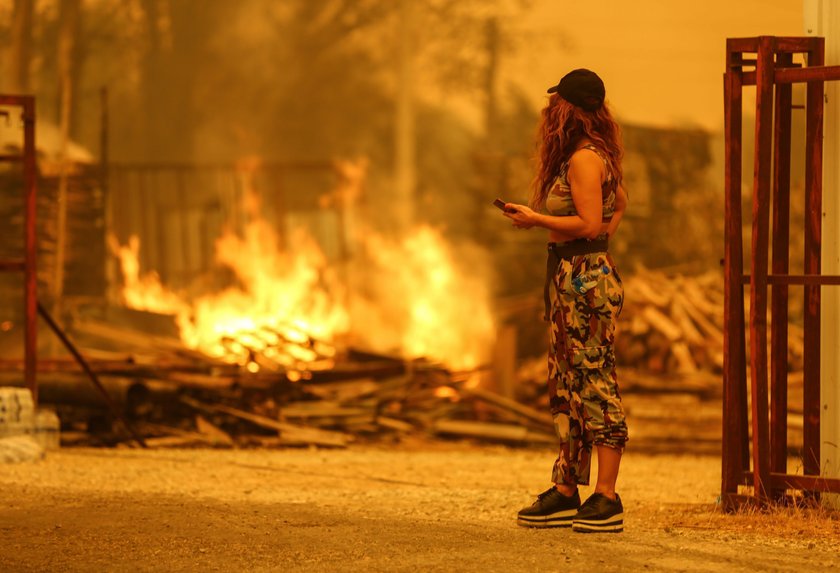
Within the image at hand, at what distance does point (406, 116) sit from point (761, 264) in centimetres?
1065

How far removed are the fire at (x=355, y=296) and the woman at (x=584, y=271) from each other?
1045cm

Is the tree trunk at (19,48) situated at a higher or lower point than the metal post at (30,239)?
higher

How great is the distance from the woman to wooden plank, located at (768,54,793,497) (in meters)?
1.52

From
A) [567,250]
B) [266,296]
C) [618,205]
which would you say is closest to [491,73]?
[266,296]

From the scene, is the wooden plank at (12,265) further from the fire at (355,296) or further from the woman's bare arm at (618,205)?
the woman's bare arm at (618,205)

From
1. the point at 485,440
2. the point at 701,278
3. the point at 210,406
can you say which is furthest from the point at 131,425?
the point at 701,278

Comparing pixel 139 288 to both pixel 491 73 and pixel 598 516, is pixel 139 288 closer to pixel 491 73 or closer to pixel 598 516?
pixel 491 73

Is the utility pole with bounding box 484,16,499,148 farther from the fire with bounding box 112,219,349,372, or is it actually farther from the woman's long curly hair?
the woman's long curly hair

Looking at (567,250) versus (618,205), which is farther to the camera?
(618,205)

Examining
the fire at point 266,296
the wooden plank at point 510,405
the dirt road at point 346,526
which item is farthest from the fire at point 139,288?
the dirt road at point 346,526

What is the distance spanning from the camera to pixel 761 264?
24.7 ft

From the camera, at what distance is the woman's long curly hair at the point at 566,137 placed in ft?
21.5

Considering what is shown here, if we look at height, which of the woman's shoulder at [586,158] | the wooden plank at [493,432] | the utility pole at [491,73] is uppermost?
the utility pole at [491,73]

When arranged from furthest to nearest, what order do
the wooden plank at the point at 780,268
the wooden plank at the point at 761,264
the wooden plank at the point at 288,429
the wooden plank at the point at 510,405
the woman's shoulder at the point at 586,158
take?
the wooden plank at the point at 510,405
the wooden plank at the point at 288,429
the wooden plank at the point at 780,268
the wooden plank at the point at 761,264
the woman's shoulder at the point at 586,158
